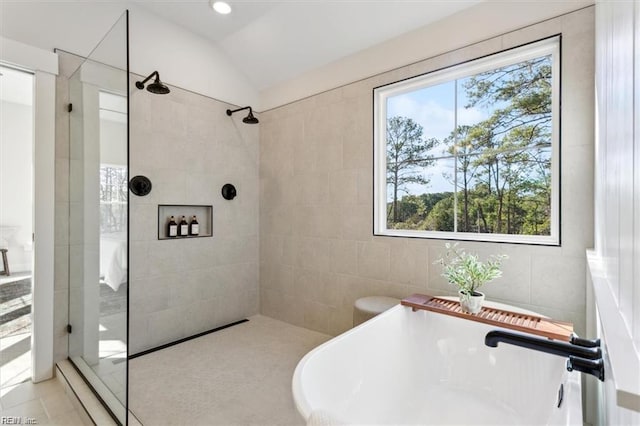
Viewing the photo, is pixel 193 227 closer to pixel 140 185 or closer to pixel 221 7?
pixel 140 185

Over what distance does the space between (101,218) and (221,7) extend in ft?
6.82

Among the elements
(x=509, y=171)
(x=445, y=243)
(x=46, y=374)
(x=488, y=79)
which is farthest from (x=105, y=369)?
(x=488, y=79)

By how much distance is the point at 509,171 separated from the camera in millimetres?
2193

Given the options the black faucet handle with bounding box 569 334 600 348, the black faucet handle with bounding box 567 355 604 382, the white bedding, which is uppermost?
the white bedding

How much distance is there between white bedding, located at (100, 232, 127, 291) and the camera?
1702 millimetres

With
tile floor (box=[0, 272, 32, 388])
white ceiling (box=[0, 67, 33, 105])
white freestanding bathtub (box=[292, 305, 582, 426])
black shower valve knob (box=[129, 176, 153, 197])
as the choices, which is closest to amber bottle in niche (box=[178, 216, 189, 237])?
black shower valve knob (box=[129, 176, 153, 197])

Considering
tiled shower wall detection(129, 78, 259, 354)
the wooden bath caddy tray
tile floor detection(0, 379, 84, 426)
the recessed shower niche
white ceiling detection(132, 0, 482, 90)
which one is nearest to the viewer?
the wooden bath caddy tray

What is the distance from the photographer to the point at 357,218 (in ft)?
9.54

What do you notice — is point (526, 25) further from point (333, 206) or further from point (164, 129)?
point (164, 129)

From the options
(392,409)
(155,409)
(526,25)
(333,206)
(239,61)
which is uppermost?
(239,61)

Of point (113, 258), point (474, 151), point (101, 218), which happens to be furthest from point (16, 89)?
point (474, 151)

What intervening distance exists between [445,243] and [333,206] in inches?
45.3

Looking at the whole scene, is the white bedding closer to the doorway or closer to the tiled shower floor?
the tiled shower floor

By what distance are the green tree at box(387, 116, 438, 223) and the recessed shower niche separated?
6.44ft
